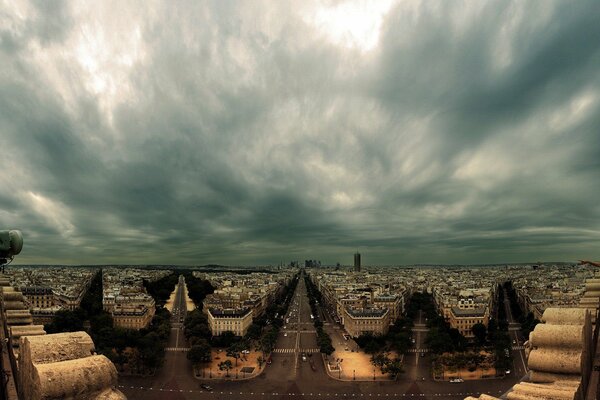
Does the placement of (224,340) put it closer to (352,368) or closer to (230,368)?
(230,368)

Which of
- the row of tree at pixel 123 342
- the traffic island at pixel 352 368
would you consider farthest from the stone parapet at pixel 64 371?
the traffic island at pixel 352 368

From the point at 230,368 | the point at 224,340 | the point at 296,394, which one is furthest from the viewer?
the point at 224,340

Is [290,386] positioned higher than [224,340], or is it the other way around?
[224,340]

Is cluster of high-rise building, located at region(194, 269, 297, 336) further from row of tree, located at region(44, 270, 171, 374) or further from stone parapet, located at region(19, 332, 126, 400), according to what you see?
stone parapet, located at region(19, 332, 126, 400)

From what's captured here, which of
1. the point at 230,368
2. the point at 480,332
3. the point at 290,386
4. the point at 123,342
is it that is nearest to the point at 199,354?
the point at 230,368

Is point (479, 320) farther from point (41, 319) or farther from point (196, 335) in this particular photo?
point (41, 319)

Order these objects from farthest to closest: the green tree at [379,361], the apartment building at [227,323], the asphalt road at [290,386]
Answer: the apartment building at [227,323]
the green tree at [379,361]
the asphalt road at [290,386]

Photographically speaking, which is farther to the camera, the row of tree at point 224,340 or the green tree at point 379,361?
the row of tree at point 224,340

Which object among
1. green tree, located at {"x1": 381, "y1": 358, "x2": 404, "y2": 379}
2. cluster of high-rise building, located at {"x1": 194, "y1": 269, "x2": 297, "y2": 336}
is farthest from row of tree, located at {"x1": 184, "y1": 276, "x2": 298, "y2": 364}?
green tree, located at {"x1": 381, "y1": 358, "x2": 404, "y2": 379}

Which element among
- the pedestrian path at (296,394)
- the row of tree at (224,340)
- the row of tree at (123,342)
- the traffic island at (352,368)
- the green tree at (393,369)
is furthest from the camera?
the row of tree at (224,340)

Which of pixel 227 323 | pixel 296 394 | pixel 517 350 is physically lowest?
pixel 296 394

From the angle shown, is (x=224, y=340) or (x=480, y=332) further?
(x=480, y=332)

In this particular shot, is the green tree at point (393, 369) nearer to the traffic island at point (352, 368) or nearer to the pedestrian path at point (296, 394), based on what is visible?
the traffic island at point (352, 368)
